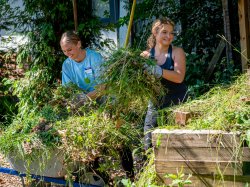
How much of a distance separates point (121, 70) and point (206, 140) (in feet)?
3.24

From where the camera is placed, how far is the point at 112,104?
12.5 feet

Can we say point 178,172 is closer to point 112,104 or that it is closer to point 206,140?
point 206,140

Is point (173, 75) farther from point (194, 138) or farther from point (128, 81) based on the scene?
point (194, 138)

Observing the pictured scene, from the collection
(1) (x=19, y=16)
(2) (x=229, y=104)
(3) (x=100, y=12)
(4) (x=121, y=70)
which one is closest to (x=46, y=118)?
(4) (x=121, y=70)

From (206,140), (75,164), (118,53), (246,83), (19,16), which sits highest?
(19,16)

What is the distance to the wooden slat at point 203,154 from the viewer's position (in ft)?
9.14

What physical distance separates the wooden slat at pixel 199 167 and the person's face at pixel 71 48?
6.17 feet

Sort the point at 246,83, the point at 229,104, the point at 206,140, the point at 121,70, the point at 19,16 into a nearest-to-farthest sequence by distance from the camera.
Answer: the point at 206,140
the point at 229,104
the point at 246,83
the point at 121,70
the point at 19,16

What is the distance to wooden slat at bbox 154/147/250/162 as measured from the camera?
2.79m

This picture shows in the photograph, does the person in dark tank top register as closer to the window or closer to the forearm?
the forearm

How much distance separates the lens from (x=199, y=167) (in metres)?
2.91

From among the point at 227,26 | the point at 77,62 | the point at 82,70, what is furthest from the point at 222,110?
the point at 227,26

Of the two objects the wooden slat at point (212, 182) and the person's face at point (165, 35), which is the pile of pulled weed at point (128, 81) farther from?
the wooden slat at point (212, 182)

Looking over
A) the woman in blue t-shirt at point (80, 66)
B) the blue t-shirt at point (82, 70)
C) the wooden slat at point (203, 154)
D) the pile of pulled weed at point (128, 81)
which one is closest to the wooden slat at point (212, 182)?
the wooden slat at point (203, 154)
